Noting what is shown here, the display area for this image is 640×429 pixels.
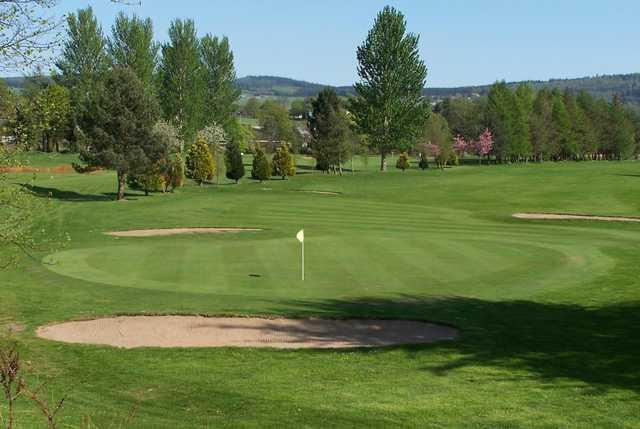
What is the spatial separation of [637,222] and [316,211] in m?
22.8

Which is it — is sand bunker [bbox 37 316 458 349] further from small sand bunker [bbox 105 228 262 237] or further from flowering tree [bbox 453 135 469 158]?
flowering tree [bbox 453 135 469 158]

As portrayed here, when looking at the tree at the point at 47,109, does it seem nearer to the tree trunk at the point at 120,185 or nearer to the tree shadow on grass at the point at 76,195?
the tree shadow on grass at the point at 76,195

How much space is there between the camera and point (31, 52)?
12.9m

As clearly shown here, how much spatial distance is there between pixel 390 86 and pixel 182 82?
2866cm

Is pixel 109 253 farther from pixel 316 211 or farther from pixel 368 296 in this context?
pixel 316 211

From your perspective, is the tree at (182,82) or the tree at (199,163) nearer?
the tree at (199,163)

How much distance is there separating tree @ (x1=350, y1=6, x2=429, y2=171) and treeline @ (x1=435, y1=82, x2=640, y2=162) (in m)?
31.1

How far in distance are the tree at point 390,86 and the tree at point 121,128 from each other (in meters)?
49.0

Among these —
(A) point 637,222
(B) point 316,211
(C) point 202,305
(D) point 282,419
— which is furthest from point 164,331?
(A) point 637,222

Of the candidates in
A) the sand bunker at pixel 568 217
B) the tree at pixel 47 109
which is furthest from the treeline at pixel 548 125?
the tree at pixel 47 109

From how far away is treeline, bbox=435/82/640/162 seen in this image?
427 ft

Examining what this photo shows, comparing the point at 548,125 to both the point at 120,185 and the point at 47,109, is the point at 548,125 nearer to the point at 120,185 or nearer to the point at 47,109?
the point at 120,185

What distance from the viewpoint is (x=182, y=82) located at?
103062 millimetres

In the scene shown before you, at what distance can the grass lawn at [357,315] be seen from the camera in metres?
13.6
